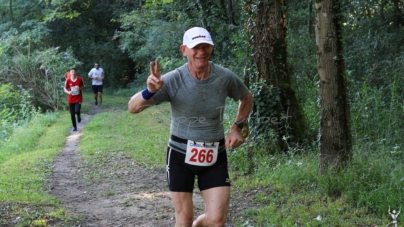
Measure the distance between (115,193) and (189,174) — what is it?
4.23m

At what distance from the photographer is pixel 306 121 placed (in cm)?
1045

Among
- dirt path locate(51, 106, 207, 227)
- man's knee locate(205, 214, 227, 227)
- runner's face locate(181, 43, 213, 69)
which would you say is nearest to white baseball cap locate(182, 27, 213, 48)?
runner's face locate(181, 43, 213, 69)

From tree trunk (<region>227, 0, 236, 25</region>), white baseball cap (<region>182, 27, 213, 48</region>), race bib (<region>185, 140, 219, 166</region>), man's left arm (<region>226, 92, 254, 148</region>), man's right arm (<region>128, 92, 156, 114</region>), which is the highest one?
tree trunk (<region>227, 0, 236, 25</region>)

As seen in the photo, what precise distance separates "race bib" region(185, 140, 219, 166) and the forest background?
7.10ft

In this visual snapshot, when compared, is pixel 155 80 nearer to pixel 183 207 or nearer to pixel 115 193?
pixel 183 207

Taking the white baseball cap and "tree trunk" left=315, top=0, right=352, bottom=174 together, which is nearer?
the white baseball cap

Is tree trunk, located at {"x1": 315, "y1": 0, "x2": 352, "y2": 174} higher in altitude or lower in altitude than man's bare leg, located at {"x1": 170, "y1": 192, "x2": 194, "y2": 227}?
higher

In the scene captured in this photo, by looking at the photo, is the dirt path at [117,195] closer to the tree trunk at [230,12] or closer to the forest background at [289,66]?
the forest background at [289,66]

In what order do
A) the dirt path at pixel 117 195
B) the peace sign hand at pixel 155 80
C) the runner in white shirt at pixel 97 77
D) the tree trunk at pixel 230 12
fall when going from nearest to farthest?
the peace sign hand at pixel 155 80 → the dirt path at pixel 117 195 → the tree trunk at pixel 230 12 → the runner in white shirt at pixel 97 77

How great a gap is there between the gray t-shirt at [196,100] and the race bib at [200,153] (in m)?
0.05

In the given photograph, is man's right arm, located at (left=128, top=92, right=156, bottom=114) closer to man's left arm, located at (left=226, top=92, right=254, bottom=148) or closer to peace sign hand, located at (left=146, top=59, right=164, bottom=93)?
peace sign hand, located at (left=146, top=59, right=164, bottom=93)

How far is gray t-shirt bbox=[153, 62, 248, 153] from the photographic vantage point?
489cm

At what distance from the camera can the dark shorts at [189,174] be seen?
4.99m

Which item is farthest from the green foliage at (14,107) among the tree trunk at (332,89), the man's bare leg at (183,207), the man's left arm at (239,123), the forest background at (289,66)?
the man's bare leg at (183,207)
